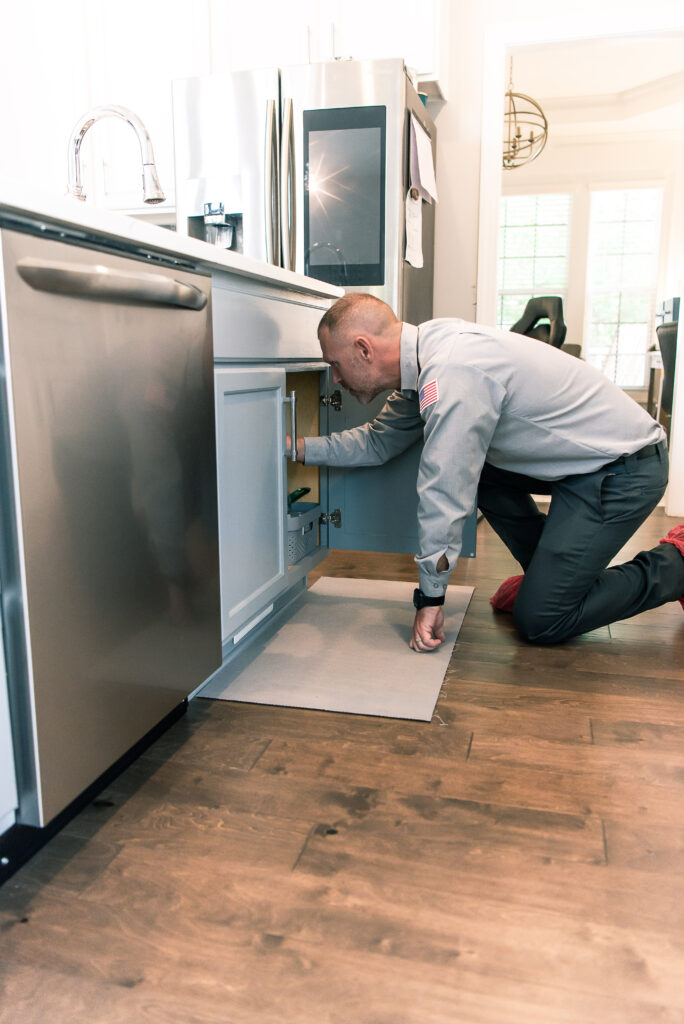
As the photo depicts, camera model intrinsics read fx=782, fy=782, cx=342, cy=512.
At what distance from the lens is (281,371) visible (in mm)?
1728

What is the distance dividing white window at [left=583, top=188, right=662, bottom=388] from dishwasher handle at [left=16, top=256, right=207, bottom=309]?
622cm

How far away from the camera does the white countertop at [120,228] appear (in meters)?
0.84

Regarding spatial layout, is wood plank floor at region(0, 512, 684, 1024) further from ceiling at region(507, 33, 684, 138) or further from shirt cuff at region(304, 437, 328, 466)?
ceiling at region(507, 33, 684, 138)

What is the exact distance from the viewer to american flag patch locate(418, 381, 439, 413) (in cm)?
159

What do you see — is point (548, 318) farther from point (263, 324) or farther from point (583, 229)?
point (263, 324)

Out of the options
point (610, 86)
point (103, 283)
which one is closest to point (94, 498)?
point (103, 283)

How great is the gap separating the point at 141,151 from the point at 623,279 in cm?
618

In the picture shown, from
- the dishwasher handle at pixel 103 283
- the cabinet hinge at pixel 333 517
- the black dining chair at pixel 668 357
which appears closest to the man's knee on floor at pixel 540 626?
the cabinet hinge at pixel 333 517

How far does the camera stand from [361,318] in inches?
66.4

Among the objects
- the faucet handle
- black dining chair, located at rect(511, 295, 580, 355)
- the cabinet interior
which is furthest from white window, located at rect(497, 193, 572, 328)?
the faucet handle

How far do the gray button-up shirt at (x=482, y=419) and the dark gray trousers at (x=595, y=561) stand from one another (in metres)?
0.06

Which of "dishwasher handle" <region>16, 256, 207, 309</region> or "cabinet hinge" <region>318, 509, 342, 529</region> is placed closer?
"dishwasher handle" <region>16, 256, 207, 309</region>

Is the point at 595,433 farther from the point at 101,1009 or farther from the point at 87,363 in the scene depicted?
the point at 101,1009

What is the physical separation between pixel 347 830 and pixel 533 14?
3147 millimetres
